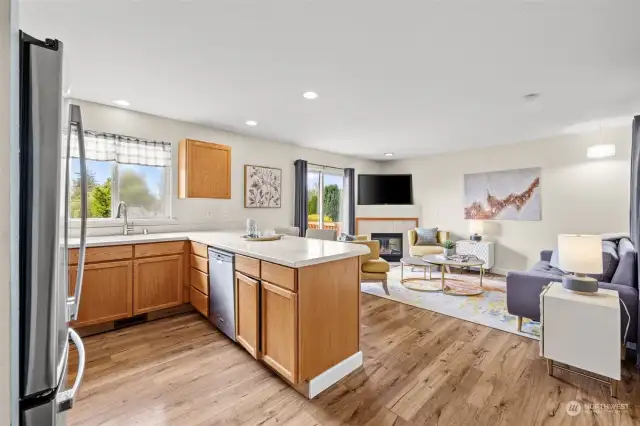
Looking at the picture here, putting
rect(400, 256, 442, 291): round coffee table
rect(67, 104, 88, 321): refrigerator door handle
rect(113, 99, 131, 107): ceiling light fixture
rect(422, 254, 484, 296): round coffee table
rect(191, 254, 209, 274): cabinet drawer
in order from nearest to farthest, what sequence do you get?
rect(67, 104, 88, 321): refrigerator door handle → rect(191, 254, 209, 274): cabinet drawer → rect(113, 99, 131, 107): ceiling light fixture → rect(422, 254, 484, 296): round coffee table → rect(400, 256, 442, 291): round coffee table

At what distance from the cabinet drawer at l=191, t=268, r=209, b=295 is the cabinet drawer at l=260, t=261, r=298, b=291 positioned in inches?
44.1

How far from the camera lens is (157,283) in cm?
311

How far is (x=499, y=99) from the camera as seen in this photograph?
316cm

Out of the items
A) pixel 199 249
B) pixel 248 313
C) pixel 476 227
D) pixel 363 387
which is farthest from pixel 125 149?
pixel 476 227

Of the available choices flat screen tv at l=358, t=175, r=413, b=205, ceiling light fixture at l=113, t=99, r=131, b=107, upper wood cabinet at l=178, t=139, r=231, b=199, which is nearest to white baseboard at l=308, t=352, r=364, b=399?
upper wood cabinet at l=178, t=139, r=231, b=199

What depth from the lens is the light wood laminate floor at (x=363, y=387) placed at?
1723 mm

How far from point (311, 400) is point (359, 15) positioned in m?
2.44

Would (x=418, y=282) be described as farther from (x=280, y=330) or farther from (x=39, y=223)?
(x=39, y=223)

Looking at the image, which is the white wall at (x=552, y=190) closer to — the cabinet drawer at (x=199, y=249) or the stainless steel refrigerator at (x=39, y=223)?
the cabinet drawer at (x=199, y=249)

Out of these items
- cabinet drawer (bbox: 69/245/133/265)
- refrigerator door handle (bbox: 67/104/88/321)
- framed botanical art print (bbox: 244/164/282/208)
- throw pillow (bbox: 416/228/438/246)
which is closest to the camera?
refrigerator door handle (bbox: 67/104/88/321)

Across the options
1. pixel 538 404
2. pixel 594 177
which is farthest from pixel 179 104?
pixel 594 177

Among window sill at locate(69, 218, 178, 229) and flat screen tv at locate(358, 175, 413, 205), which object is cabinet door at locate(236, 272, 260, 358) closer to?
window sill at locate(69, 218, 178, 229)

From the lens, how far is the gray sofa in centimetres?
227

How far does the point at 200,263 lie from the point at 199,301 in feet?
1.37
